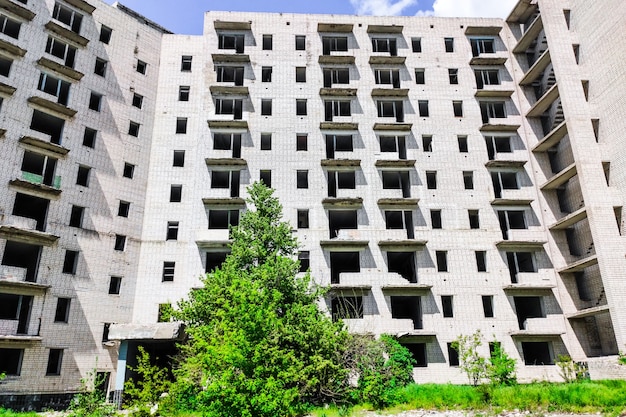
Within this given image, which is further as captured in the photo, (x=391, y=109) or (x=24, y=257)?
(x=391, y=109)

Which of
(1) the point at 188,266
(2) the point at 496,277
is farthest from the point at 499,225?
(1) the point at 188,266

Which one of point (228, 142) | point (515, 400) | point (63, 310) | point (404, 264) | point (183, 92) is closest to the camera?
point (515, 400)

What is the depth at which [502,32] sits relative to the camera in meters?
44.1

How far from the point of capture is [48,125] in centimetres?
3659

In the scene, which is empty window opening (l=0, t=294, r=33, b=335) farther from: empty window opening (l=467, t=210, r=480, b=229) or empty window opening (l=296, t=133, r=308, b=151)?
empty window opening (l=467, t=210, r=480, b=229)

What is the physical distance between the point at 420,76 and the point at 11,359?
4022cm

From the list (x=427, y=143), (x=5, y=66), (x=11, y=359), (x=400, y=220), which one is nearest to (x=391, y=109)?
(x=427, y=143)

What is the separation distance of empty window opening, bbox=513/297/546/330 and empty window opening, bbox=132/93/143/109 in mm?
36415

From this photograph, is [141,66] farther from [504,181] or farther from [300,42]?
[504,181]

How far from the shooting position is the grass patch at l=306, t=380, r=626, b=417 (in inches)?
854

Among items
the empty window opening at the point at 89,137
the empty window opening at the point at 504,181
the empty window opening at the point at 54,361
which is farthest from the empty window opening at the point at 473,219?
the empty window opening at the point at 54,361

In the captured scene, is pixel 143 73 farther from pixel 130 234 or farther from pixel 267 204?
pixel 267 204

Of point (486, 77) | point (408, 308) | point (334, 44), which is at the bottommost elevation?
A: point (408, 308)

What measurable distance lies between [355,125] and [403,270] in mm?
13558
